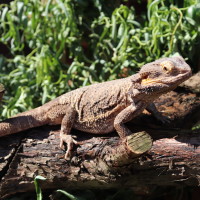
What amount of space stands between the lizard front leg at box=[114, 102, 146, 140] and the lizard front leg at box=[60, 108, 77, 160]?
301 mm

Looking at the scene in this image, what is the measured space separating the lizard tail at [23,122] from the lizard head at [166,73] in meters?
0.77

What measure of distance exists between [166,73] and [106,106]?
1.62 feet

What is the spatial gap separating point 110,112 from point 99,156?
38 cm

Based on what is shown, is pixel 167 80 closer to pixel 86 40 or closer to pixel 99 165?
pixel 99 165

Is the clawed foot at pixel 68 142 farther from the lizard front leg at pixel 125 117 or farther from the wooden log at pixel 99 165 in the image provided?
the lizard front leg at pixel 125 117

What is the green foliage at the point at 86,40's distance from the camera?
121 inches

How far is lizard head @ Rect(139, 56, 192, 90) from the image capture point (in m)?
1.97

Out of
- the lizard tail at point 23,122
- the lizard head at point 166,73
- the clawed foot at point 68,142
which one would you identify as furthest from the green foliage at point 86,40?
the clawed foot at point 68,142

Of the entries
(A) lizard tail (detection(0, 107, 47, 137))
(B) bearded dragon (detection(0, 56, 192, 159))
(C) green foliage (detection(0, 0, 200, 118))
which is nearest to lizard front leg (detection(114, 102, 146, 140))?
(B) bearded dragon (detection(0, 56, 192, 159))

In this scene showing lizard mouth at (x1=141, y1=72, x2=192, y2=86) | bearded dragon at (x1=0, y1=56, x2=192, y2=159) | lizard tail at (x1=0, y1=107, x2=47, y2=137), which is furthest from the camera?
lizard tail at (x1=0, y1=107, x2=47, y2=137)

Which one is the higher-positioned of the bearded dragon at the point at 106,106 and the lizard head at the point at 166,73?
the lizard head at the point at 166,73

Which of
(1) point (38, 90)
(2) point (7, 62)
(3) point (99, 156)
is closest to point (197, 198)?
(3) point (99, 156)

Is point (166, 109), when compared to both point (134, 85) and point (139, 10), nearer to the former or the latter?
point (134, 85)

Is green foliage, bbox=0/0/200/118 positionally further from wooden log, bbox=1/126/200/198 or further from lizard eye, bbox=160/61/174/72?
wooden log, bbox=1/126/200/198
